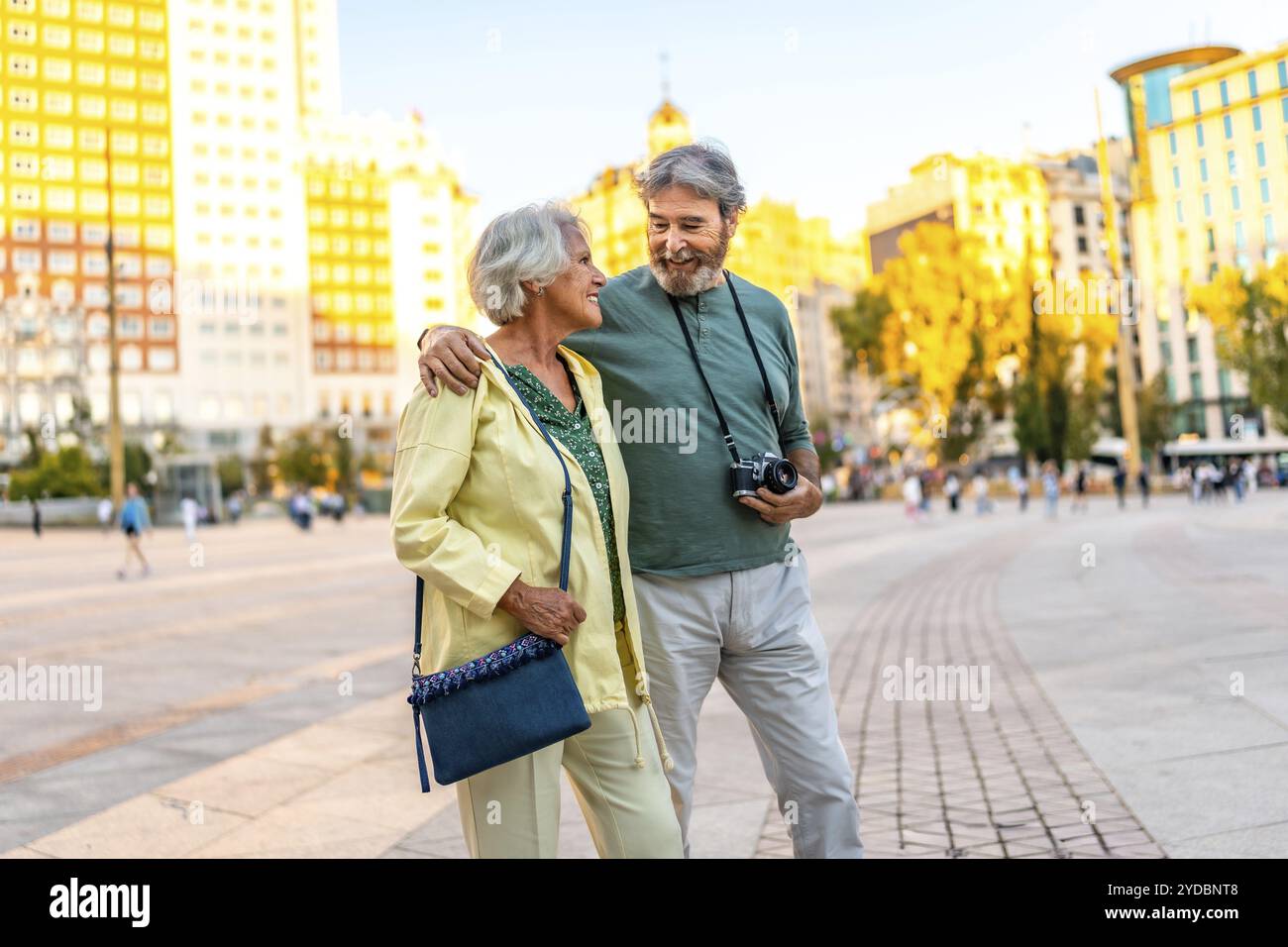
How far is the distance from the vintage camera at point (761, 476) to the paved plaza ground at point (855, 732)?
1658mm

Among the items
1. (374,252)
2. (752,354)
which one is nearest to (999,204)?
(374,252)

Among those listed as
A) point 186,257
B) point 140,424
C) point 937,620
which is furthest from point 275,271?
point 937,620

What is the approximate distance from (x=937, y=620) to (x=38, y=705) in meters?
7.13

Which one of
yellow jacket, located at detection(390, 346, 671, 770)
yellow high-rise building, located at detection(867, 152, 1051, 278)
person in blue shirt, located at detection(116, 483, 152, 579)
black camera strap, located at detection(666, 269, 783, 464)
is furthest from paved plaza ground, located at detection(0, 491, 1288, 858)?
yellow high-rise building, located at detection(867, 152, 1051, 278)

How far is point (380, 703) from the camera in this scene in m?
7.00

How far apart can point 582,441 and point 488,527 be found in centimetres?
30

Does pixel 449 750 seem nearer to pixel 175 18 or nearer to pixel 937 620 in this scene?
pixel 937 620

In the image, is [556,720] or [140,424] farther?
[140,424]

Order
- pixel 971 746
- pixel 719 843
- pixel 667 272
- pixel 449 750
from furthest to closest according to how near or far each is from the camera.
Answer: pixel 971 746 < pixel 719 843 < pixel 667 272 < pixel 449 750

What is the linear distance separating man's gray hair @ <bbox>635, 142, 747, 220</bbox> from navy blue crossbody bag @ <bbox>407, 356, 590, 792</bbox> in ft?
3.85

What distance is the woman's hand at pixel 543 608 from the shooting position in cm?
219

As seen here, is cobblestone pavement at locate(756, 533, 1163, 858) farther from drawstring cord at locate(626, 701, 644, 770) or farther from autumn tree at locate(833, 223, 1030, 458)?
autumn tree at locate(833, 223, 1030, 458)

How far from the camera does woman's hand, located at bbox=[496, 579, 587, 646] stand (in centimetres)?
219

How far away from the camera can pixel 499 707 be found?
2.19 metres
